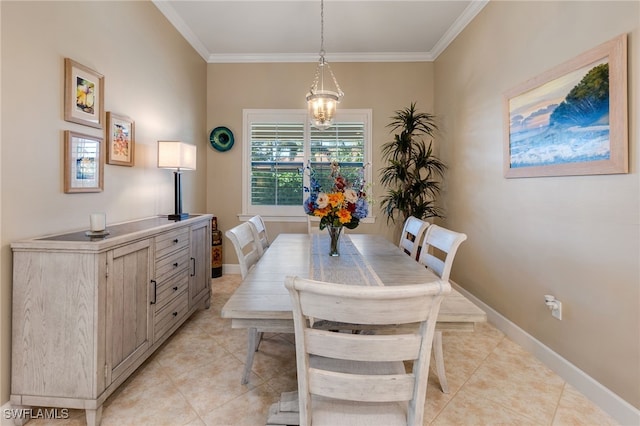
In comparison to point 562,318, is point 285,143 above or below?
above

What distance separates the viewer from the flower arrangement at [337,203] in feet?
6.07

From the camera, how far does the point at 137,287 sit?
73.1 inches

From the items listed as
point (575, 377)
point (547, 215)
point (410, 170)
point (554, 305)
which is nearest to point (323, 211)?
point (547, 215)

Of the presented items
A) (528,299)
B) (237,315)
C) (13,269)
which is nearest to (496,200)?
(528,299)

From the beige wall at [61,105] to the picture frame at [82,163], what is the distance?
0.14 feet

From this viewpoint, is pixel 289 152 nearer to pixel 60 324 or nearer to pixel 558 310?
pixel 60 324

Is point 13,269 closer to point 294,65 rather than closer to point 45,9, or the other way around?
point 45,9

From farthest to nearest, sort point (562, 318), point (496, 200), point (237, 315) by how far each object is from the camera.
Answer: point (496, 200) < point (562, 318) < point (237, 315)

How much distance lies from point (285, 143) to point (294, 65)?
105 centimetres

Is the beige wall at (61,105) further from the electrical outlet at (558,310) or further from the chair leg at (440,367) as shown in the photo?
the electrical outlet at (558,310)

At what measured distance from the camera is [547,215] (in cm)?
209

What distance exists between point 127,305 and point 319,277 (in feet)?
3.82

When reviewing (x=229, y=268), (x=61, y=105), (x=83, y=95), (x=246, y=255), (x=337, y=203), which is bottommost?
(x=229, y=268)

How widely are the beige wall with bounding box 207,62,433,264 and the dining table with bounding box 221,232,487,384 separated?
1942 millimetres
